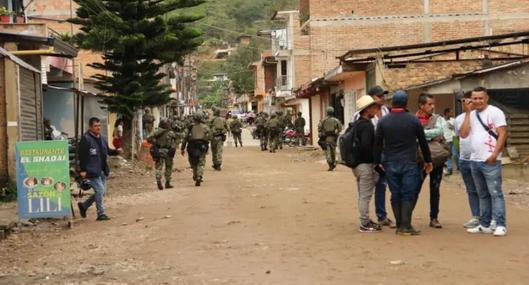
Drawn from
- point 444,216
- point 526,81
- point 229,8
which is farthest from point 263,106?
point 444,216

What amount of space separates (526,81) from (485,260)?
38.1 ft

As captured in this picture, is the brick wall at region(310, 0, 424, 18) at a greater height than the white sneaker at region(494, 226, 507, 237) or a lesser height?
greater

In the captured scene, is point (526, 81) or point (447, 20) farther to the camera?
point (447, 20)

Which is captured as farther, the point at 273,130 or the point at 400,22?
the point at 400,22

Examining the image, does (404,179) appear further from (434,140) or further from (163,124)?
(163,124)

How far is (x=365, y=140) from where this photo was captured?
9.14 meters

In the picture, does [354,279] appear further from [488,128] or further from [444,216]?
[444,216]

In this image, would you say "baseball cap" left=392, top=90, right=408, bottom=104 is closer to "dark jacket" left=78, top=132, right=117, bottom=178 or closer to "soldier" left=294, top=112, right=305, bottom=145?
"dark jacket" left=78, top=132, right=117, bottom=178

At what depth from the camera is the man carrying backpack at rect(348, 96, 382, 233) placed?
9141 millimetres

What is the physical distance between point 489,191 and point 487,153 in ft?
1.47

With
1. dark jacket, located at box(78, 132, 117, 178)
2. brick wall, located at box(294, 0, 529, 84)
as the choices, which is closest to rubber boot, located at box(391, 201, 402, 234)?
dark jacket, located at box(78, 132, 117, 178)

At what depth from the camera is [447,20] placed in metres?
39.6

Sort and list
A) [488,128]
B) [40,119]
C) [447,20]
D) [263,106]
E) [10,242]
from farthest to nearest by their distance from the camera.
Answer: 1. [263,106]
2. [447,20]
3. [40,119]
4. [10,242]
5. [488,128]

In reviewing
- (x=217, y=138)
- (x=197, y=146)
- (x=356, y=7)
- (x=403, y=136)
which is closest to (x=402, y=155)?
(x=403, y=136)
